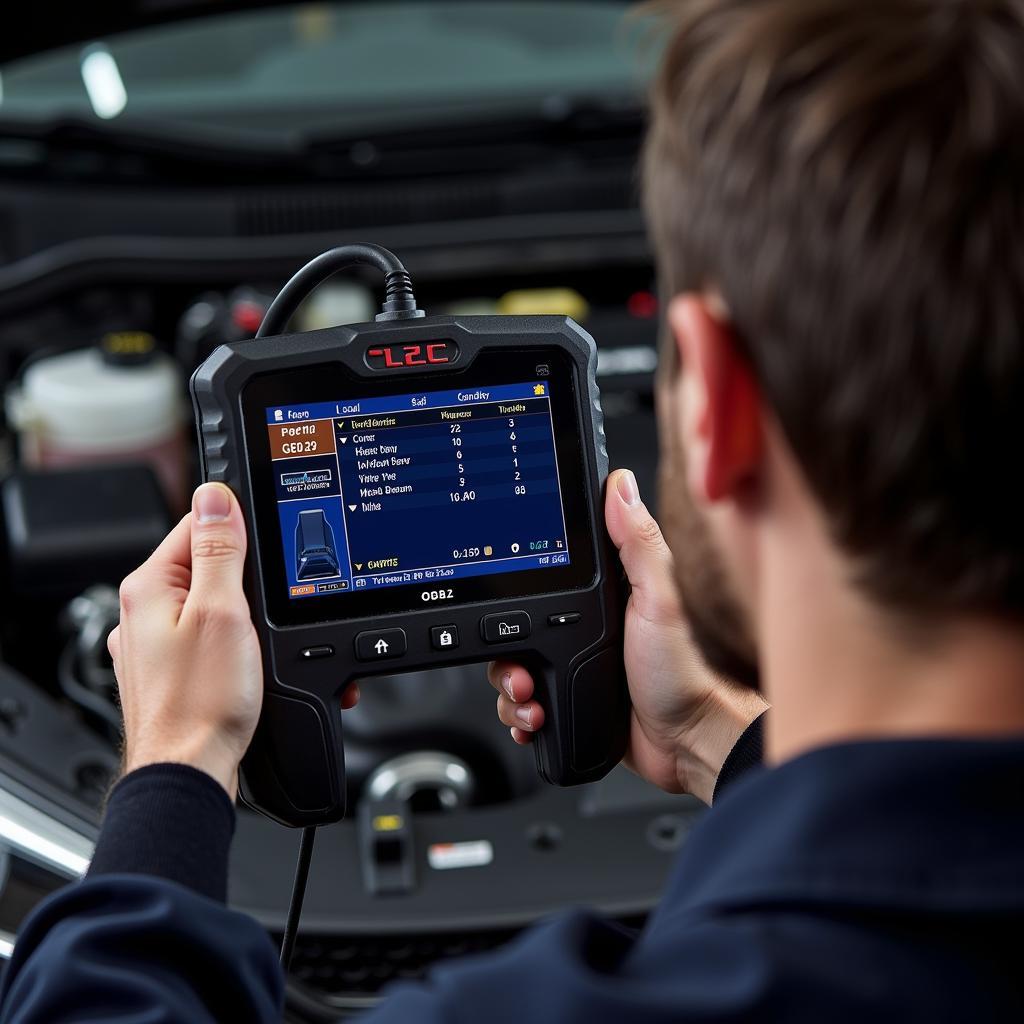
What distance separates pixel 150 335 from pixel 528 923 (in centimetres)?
96

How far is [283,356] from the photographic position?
0.92 metres

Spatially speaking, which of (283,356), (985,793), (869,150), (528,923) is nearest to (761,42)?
(869,150)

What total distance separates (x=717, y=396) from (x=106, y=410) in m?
1.21

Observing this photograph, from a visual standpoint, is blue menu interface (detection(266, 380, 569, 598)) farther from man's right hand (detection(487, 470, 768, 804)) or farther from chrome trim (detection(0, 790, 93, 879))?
chrome trim (detection(0, 790, 93, 879))

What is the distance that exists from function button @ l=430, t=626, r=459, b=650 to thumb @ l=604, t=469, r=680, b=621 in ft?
0.42

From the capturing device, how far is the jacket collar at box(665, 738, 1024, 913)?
0.55 m

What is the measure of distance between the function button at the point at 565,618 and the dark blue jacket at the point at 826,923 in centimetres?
35

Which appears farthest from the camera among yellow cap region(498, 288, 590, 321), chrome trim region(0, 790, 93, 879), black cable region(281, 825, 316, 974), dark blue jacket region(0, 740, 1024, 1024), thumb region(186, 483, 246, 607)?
yellow cap region(498, 288, 590, 321)

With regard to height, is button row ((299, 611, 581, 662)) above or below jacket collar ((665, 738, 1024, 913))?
below

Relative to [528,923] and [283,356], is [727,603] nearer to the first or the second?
[283,356]

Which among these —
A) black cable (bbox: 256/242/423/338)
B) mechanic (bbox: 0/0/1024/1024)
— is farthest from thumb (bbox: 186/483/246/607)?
mechanic (bbox: 0/0/1024/1024)

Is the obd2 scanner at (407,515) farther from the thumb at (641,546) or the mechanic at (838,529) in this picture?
the mechanic at (838,529)

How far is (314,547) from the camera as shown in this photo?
0.94 meters

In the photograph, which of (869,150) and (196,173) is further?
(196,173)
